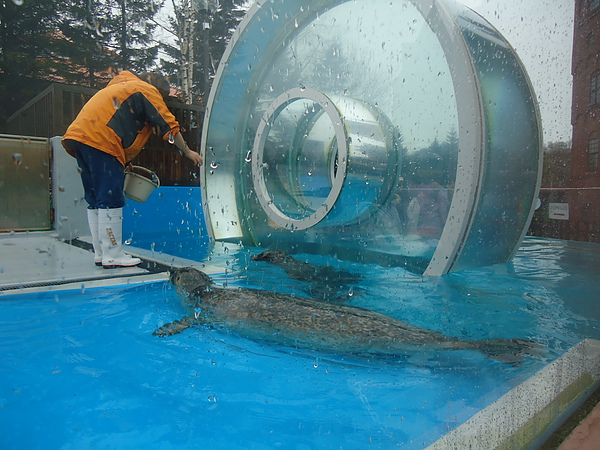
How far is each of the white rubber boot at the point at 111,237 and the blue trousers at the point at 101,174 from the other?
0.09 metres

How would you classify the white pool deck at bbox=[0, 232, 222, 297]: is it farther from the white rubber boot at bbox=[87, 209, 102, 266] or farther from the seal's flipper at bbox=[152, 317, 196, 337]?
the seal's flipper at bbox=[152, 317, 196, 337]

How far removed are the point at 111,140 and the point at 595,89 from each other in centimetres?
474

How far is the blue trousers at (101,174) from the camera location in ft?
13.0

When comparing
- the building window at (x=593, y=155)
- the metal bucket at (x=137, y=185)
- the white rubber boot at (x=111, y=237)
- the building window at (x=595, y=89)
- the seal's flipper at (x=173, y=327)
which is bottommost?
the seal's flipper at (x=173, y=327)

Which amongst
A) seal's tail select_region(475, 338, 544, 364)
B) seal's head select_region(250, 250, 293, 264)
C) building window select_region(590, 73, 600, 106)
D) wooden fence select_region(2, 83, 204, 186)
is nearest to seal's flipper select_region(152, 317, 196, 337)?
seal's tail select_region(475, 338, 544, 364)

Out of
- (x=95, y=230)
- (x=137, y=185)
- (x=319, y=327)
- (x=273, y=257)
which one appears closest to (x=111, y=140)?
(x=137, y=185)

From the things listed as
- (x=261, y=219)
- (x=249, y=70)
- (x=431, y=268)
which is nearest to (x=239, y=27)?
(x=249, y=70)

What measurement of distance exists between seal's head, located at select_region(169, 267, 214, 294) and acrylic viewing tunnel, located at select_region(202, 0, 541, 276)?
6.70ft

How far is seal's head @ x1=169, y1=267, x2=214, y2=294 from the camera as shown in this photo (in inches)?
128

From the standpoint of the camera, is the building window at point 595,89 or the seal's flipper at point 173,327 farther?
the building window at point 595,89

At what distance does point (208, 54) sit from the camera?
1067 centimetres

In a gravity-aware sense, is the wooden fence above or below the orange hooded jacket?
above

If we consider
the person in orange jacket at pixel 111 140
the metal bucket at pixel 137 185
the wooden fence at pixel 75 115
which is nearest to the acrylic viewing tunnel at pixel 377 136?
the metal bucket at pixel 137 185

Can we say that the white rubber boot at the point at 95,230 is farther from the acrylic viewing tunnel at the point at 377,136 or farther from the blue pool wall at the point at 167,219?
the blue pool wall at the point at 167,219
